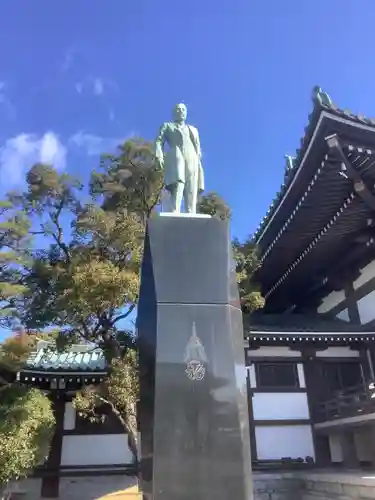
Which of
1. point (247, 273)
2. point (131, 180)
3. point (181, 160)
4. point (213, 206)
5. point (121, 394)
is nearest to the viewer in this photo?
point (181, 160)

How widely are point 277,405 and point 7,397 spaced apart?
6.46 metres

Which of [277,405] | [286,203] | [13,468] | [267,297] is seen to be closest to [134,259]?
[286,203]

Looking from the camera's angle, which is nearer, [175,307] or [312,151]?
[175,307]

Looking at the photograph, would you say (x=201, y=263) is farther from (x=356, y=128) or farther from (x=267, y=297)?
(x=267, y=297)

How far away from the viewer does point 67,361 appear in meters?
12.3

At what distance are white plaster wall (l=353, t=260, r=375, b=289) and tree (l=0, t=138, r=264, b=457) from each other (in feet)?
11.2

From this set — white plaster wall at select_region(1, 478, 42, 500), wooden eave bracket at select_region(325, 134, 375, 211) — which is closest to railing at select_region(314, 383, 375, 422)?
wooden eave bracket at select_region(325, 134, 375, 211)

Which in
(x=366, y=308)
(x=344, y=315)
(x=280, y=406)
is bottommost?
(x=280, y=406)

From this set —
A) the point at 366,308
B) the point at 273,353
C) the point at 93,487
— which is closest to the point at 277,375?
the point at 273,353

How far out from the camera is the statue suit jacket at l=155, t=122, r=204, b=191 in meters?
5.36

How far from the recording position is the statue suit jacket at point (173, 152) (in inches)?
211

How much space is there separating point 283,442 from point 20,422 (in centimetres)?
627

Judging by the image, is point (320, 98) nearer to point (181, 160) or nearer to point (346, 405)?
point (181, 160)

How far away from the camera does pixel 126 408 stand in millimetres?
8836
